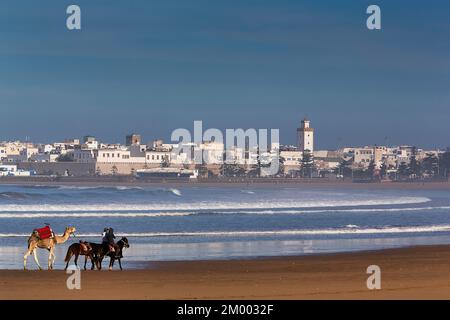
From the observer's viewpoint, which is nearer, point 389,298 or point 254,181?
point 389,298

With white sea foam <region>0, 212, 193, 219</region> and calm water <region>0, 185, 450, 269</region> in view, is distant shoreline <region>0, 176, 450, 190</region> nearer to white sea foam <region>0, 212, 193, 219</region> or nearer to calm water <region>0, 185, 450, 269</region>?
calm water <region>0, 185, 450, 269</region>

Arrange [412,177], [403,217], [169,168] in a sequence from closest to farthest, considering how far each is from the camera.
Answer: [403,217]
[169,168]
[412,177]

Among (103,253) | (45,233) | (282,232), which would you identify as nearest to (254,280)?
(103,253)

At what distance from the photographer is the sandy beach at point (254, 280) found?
1598cm

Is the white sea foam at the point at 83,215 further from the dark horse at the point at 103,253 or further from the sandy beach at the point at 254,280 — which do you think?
the dark horse at the point at 103,253

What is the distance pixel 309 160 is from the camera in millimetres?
182375

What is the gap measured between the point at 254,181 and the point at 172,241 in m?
120

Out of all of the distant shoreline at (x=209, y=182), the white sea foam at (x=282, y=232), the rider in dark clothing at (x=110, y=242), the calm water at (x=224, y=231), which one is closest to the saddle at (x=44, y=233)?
the calm water at (x=224, y=231)

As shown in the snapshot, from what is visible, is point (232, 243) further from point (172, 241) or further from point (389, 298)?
point (389, 298)

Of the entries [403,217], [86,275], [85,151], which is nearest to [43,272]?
[86,275]

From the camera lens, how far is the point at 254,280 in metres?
18.4

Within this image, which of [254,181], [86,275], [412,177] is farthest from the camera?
[412,177]

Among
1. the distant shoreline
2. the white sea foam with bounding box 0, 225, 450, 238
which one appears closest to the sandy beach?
the white sea foam with bounding box 0, 225, 450, 238

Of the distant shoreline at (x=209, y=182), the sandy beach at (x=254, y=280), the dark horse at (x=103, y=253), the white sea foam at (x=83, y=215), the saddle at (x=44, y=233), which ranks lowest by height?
the distant shoreline at (x=209, y=182)
